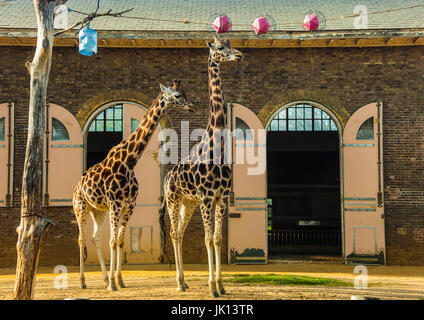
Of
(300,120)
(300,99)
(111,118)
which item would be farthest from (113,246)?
(300,120)

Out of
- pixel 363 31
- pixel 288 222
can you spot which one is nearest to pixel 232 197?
pixel 363 31

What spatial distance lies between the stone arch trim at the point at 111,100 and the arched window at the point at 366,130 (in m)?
4.61

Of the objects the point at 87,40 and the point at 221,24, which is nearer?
the point at 87,40

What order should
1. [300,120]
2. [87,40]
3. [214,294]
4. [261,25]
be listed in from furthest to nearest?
[300,120], [261,25], [87,40], [214,294]

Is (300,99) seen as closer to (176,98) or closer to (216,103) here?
(216,103)

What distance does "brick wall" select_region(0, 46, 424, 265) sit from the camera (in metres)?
11.1

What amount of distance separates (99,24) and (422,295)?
9565 mm

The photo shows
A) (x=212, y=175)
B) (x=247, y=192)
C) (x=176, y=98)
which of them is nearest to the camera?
(x=212, y=175)

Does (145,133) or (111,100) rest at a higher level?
(111,100)

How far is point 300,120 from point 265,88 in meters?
7.13

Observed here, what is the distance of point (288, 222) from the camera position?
1753 cm

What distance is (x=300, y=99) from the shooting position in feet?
37.4

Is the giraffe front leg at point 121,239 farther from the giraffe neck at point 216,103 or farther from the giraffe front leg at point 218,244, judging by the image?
the giraffe neck at point 216,103
